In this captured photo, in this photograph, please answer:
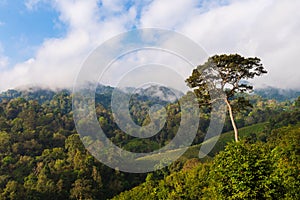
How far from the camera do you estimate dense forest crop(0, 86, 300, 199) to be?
29.2 ft

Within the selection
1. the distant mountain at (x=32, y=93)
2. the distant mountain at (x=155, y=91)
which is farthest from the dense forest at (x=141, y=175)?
the distant mountain at (x=32, y=93)

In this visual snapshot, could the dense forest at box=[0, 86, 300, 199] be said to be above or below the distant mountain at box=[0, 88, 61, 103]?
below

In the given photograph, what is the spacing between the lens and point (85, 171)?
47719 millimetres

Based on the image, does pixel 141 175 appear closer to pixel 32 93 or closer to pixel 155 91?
pixel 155 91

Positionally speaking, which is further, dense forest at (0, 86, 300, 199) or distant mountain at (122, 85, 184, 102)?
distant mountain at (122, 85, 184, 102)

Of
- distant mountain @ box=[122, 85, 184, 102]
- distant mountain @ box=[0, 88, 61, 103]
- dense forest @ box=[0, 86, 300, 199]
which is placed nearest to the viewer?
dense forest @ box=[0, 86, 300, 199]

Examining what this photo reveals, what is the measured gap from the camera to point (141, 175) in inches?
2130

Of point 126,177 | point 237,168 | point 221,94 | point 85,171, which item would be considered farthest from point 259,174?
point 126,177

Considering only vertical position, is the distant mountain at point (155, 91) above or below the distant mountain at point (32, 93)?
below

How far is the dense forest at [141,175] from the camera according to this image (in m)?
8.90

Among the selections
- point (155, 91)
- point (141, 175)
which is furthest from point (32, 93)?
point (155, 91)

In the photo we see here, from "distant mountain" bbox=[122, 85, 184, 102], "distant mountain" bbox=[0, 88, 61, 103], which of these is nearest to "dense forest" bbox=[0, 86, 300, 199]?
"distant mountain" bbox=[122, 85, 184, 102]

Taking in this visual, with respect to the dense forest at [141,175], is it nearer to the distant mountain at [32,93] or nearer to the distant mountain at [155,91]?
the distant mountain at [155,91]

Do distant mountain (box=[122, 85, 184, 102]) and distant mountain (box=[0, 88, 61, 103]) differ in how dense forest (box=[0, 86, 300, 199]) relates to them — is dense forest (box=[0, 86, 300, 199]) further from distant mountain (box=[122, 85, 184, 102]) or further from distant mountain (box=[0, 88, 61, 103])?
distant mountain (box=[0, 88, 61, 103])
